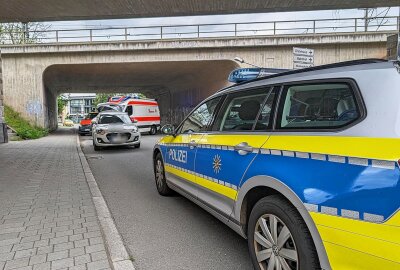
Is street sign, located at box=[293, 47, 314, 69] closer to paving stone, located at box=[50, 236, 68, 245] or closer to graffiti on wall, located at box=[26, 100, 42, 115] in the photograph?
paving stone, located at box=[50, 236, 68, 245]

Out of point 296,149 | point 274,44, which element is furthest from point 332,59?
point 296,149

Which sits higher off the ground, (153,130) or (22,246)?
(153,130)

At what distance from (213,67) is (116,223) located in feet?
64.3

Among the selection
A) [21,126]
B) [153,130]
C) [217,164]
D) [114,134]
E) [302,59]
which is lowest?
[153,130]

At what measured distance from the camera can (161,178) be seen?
6.11 metres

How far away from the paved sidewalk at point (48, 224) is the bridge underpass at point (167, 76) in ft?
53.4

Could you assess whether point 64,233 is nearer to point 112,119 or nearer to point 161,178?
point 161,178

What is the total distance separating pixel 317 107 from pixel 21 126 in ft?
69.4

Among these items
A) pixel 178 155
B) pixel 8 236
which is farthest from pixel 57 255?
pixel 178 155

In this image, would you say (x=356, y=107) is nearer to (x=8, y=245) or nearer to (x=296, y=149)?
(x=296, y=149)

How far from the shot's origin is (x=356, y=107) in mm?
2287

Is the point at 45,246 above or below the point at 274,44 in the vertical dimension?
below

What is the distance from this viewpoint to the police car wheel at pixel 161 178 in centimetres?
600

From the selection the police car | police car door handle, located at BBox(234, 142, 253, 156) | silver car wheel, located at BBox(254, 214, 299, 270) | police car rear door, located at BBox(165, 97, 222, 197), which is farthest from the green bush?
silver car wheel, located at BBox(254, 214, 299, 270)
